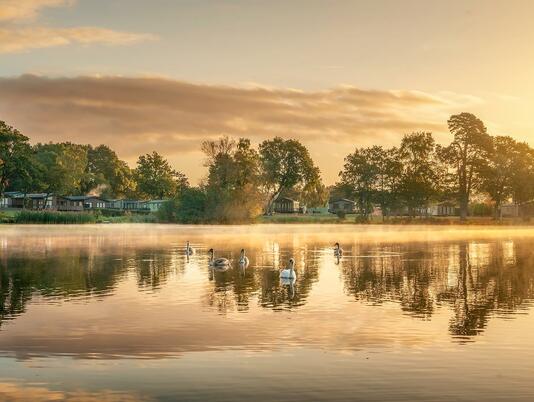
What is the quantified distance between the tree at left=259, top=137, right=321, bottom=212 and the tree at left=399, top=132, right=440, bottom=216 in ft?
126

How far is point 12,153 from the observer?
157 m

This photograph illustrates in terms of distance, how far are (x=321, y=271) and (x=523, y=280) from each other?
38.1ft

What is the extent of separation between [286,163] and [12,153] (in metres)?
69.4

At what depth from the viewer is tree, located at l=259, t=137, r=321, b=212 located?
7421 inches

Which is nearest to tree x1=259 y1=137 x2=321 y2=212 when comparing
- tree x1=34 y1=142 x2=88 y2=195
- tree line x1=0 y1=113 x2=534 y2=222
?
tree line x1=0 y1=113 x2=534 y2=222

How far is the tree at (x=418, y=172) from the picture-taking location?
5891 inches

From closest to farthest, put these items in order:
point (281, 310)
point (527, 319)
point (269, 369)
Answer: point (269, 369), point (527, 319), point (281, 310)

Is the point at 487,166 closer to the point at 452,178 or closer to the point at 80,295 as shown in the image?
the point at 452,178

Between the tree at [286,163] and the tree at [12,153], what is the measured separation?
198ft

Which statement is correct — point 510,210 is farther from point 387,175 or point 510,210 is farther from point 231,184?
point 231,184

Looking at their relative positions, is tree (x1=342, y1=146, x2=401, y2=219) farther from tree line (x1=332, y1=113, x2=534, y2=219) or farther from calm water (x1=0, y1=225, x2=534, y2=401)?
calm water (x1=0, y1=225, x2=534, y2=401)

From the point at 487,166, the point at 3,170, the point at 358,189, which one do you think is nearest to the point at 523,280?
the point at 487,166

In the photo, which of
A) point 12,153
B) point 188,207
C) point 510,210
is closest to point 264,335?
point 188,207

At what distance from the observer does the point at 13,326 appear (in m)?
22.7
